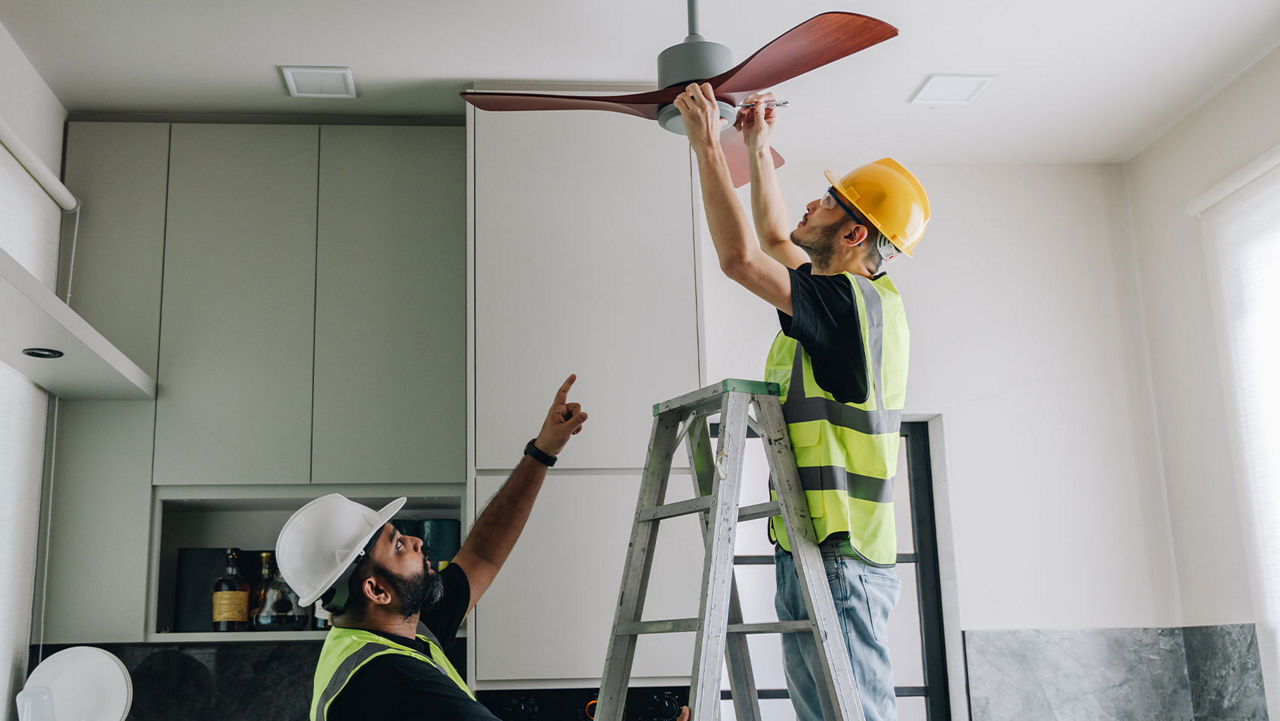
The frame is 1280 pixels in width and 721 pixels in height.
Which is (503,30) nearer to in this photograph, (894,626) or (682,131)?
(682,131)

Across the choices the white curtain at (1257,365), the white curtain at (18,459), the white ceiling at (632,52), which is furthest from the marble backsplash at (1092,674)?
the white curtain at (18,459)

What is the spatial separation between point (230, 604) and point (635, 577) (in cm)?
176

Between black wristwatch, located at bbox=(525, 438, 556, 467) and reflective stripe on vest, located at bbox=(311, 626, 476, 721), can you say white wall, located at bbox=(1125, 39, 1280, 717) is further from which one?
reflective stripe on vest, located at bbox=(311, 626, 476, 721)

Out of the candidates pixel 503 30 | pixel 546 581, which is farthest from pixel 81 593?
pixel 503 30

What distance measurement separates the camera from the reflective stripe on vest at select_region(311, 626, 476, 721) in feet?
5.69

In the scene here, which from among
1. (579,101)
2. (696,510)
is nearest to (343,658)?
(696,510)

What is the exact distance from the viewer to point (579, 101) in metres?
2.16

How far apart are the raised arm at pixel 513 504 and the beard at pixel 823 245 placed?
0.60 m

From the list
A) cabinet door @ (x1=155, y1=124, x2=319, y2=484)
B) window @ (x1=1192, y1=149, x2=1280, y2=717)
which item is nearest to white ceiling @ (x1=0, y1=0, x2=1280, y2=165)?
cabinet door @ (x1=155, y1=124, x2=319, y2=484)

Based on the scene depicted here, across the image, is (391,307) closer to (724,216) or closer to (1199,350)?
(724,216)

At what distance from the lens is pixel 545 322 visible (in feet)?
10.4

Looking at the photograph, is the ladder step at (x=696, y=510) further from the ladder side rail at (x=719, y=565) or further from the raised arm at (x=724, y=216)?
the raised arm at (x=724, y=216)

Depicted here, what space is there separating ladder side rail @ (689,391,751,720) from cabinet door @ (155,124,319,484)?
5.91 ft

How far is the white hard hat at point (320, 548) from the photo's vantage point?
192 centimetres
